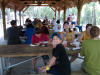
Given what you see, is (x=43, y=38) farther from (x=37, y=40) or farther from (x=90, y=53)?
(x=90, y=53)

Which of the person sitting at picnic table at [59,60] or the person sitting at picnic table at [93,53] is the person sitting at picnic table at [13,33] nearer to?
the person sitting at picnic table at [59,60]

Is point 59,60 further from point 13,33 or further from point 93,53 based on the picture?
point 13,33

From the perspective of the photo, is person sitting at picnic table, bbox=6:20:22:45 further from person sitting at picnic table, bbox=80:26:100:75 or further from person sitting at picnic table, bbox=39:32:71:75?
person sitting at picnic table, bbox=80:26:100:75

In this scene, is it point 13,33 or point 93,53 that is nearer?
point 93,53

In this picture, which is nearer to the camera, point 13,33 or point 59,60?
A: point 59,60

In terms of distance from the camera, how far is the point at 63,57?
2.06 m

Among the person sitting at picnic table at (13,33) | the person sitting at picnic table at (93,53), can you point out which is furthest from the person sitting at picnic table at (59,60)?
the person sitting at picnic table at (13,33)

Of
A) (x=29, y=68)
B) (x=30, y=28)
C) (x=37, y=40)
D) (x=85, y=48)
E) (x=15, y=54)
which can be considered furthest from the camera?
(x=30, y=28)

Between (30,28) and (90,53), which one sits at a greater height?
(30,28)

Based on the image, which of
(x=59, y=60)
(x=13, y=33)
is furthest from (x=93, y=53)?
(x=13, y=33)

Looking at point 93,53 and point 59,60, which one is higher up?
point 93,53

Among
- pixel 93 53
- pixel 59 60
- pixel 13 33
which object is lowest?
pixel 59 60

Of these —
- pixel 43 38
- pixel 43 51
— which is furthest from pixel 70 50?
pixel 43 38

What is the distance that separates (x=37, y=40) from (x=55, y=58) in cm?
148
